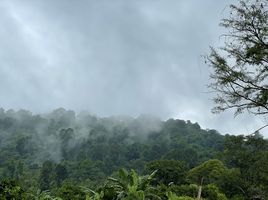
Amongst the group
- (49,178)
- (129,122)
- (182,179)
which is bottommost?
(182,179)

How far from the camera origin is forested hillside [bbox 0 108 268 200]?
13289 millimetres

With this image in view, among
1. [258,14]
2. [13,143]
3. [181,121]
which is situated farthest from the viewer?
[181,121]

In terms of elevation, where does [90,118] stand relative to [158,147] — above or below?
above

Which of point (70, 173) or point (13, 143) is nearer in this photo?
point (70, 173)

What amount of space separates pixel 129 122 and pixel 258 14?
18076 cm

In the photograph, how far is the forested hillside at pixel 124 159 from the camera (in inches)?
523

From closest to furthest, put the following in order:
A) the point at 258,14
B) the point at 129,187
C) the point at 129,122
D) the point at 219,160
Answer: the point at 129,187, the point at 258,14, the point at 219,160, the point at 129,122

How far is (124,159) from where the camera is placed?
12325 centimetres

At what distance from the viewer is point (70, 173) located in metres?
98.3

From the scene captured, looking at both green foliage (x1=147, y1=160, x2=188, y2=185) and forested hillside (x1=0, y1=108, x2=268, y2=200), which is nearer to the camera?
forested hillside (x1=0, y1=108, x2=268, y2=200)

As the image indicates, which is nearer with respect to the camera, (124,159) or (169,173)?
(169,173)

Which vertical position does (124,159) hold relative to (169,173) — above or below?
above

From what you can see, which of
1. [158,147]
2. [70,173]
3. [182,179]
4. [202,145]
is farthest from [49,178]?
[202,145]

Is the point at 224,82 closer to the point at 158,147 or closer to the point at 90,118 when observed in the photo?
the point at 158,147
